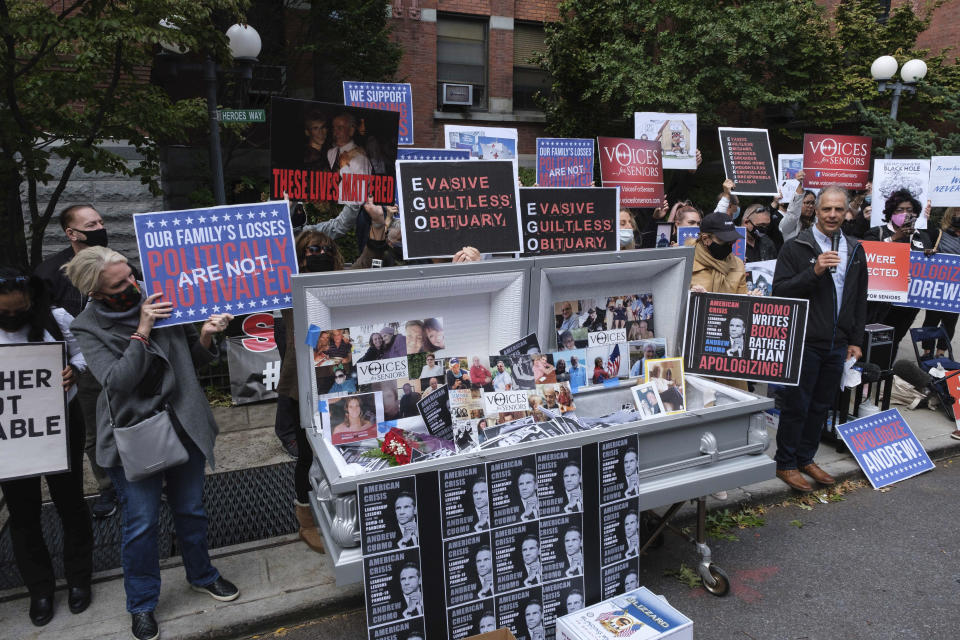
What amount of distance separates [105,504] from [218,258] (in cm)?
260

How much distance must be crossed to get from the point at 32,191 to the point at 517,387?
562cm

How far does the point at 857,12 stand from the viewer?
14703 millimetres

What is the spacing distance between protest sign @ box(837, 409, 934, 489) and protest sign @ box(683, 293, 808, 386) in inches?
89.2

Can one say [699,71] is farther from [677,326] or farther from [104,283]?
[104,283]

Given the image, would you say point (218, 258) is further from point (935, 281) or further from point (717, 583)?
point (935, 281)

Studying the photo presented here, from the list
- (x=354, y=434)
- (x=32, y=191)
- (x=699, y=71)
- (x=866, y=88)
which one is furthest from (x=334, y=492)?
(x=866, y=88)

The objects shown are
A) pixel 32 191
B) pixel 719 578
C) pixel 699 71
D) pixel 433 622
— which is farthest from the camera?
pixel 699 71

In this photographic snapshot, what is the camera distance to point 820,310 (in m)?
4.74

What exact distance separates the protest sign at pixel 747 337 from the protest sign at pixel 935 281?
12.2 ft

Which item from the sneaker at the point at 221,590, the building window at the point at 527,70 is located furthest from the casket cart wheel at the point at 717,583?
the building window at the point at 527,70

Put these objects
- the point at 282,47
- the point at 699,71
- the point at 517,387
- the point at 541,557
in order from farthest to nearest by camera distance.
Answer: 1. the point at 699,71
2. the point at 282,47
3. the point at 517,387
4. the point at 541,557

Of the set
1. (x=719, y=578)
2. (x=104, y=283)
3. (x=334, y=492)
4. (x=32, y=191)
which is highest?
(x=32, y=191)

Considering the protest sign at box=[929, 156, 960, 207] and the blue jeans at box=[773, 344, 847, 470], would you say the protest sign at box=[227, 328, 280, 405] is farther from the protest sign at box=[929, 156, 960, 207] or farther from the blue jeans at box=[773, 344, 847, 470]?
the protest sign at box=[929, 156, 960, 207]

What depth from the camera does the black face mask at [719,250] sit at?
4.55 m
